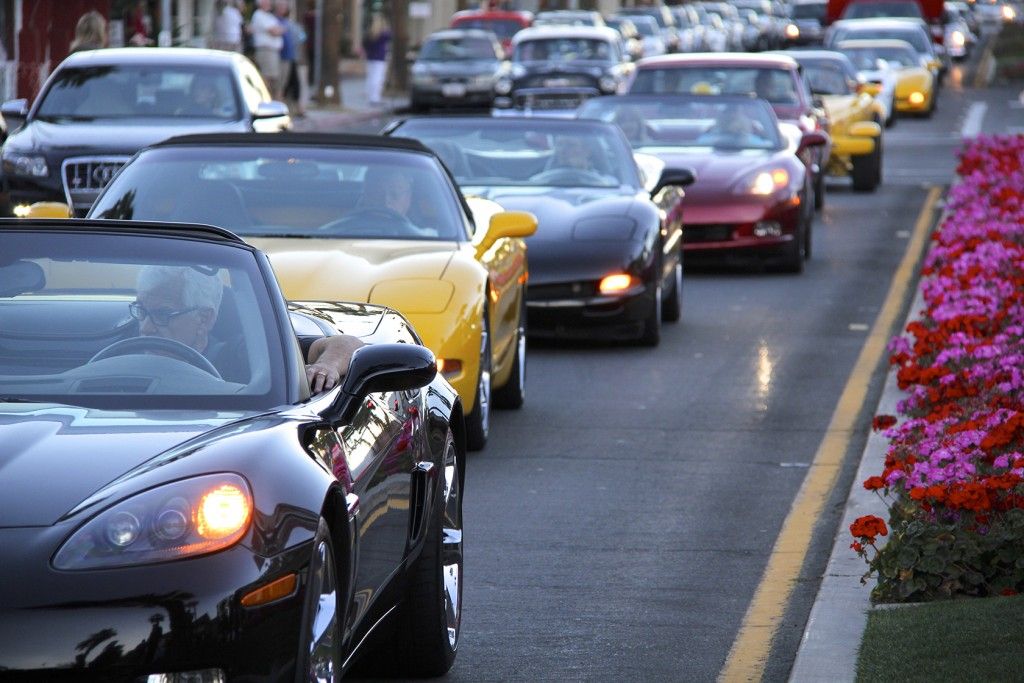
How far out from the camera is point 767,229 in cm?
1764

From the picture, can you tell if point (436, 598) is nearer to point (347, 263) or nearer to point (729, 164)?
point (347, 263)

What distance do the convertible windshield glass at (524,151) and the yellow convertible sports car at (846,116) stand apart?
1000 cm

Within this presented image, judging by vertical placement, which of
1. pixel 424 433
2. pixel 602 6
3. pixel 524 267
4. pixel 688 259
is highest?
pixel 424 433

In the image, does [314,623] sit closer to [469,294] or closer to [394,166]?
[469,294]

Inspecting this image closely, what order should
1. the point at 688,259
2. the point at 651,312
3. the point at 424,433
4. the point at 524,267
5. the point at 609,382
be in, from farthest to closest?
the point at 688,259, the point at 651,312, the point at 609,382, the point at 524,267, the point at 424,433

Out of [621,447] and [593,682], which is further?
[621,447]

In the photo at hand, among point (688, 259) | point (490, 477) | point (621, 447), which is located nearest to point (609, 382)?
point (621, 447)

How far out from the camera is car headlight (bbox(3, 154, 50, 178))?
16391 millimetres

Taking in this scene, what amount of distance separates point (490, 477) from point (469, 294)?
2.71 feet

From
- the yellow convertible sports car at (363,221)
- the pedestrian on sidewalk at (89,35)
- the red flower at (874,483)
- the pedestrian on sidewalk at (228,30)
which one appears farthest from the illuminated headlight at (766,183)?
the pedestrian on sidewalk at (228,30)

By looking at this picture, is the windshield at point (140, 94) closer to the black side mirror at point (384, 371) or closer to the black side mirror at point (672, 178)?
the black side mirror at point (672, 178)

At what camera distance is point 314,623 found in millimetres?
4383

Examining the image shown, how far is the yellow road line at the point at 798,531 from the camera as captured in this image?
6.37 m

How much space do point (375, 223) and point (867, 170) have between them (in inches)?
658
